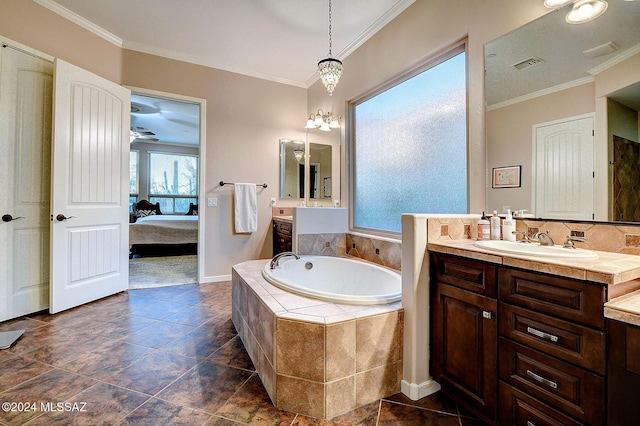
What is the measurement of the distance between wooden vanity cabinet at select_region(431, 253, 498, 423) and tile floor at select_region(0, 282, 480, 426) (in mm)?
160

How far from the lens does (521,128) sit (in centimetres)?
165

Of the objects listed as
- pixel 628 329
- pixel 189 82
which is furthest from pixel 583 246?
pixel 189 82

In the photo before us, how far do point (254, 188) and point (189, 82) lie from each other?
5.00ft

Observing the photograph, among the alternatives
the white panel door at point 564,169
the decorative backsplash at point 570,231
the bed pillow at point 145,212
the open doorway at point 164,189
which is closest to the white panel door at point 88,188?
the open doorway at point 164,189

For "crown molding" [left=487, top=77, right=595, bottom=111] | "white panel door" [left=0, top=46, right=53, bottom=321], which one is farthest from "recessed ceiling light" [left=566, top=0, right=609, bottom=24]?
"white panel door" [left=0, top=46, right=53, bottom=321]

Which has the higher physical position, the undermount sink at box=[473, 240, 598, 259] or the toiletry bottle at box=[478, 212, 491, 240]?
the toiletry bottle at box=[478, 212, 491, 240]

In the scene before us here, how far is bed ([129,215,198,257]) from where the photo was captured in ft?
17.1

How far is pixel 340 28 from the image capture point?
2838 millimetres

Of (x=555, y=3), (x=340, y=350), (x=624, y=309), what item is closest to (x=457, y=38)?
(x=555, y=3)

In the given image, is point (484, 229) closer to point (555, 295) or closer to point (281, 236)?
point (555, 295)

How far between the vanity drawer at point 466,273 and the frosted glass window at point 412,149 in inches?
28.6

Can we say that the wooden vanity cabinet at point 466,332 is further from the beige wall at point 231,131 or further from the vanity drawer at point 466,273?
the beige wall at point 231,131

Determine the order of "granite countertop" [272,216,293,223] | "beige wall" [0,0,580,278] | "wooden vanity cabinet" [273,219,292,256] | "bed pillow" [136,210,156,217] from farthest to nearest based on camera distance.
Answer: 1. "bed pillow" [136,210,156,217]
2. "granite countertop" [272,216,293,223]
3. "wooden vanity cabinet" [273,219,292,256]
4. "beige wall" [0,0,580,278]

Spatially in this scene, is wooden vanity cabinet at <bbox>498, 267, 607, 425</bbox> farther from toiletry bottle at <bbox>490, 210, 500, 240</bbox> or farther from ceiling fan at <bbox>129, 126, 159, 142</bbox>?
ceiling fan at <bbox>129, 126, 159, 142</bbox>
